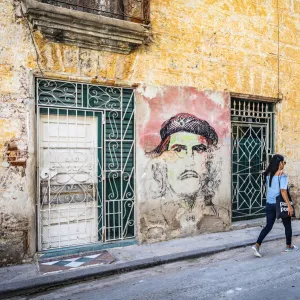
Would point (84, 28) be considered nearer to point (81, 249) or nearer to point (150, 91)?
point (150, 91)

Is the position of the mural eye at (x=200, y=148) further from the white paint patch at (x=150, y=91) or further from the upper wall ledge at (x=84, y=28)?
the upper wall ledge at (x=84, y=28)

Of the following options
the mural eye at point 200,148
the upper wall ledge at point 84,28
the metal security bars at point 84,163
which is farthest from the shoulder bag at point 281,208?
the upper wall ledge at point 84,28

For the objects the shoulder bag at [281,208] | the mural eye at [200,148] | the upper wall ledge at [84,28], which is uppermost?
the upper wall ledge at [84,28]

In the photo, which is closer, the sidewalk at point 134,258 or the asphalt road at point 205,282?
the asphalt road at point 205,282

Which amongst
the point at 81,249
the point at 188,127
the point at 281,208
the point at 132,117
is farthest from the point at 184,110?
the point at 81,249

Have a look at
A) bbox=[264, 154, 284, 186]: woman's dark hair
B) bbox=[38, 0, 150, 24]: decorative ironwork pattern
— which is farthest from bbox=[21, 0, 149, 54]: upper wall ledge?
bbox=[264, 154, 284, 186]: woman's dark hair

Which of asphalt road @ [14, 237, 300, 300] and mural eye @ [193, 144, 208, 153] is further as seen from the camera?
mural eye @ [193, 144, 208, 153]

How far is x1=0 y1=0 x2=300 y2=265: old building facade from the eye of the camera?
5.87 meters

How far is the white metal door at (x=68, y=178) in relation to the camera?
623cm

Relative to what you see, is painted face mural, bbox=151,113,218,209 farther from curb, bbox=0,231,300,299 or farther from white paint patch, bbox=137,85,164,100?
curb, bbox=0,231,300,299

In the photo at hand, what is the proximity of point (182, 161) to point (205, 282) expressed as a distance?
9.55 feet

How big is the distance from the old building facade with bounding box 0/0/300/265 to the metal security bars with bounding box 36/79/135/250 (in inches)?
0.8

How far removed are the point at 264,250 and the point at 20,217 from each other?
4.37 metres

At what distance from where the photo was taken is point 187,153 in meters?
7.52
